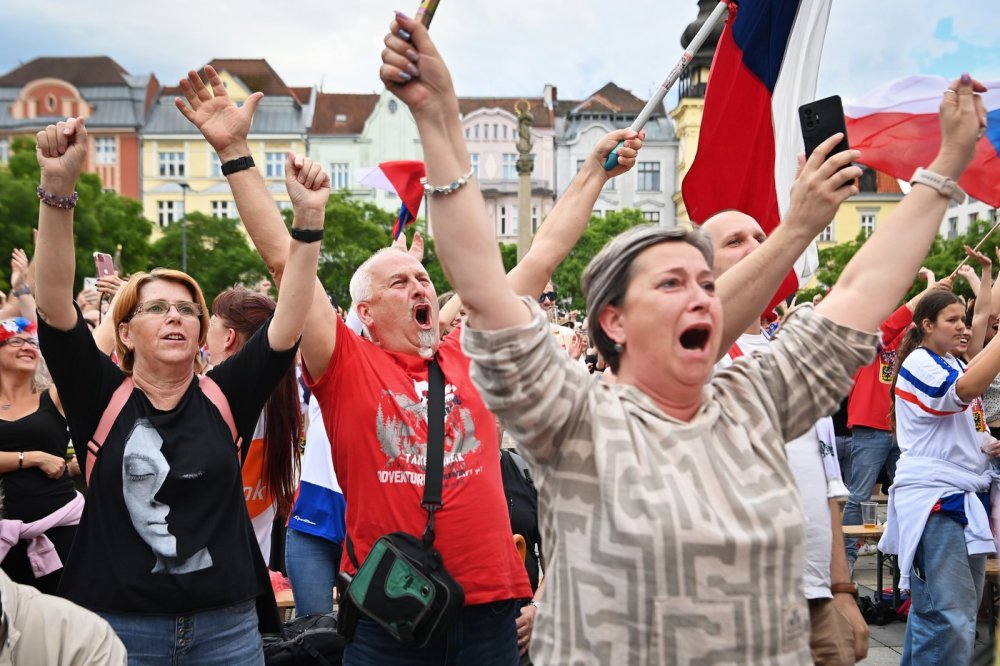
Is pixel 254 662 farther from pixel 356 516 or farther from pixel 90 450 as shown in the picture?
pixel 90 450

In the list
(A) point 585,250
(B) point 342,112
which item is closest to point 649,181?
(A) point 585,250

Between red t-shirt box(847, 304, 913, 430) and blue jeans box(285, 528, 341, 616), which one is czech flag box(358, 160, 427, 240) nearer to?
blue jeans box(285, 528, 341, 616)

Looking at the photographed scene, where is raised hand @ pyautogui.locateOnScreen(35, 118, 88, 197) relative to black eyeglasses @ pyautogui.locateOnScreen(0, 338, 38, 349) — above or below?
above

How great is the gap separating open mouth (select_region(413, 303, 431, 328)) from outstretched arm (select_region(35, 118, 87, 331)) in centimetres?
108

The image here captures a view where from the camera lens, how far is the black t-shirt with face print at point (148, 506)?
2.89 meters

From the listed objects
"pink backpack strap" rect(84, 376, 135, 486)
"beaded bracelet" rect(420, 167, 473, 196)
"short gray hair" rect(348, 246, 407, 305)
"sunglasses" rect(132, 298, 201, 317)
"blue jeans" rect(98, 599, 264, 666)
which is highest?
"beaded bracelet" rect(420, 167, 473, 196)

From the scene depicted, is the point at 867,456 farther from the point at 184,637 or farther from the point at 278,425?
the point at 184,637

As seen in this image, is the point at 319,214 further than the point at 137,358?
No

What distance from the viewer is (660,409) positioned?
2.08 meters

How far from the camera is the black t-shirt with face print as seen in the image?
289cm

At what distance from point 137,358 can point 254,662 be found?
3.37 ft

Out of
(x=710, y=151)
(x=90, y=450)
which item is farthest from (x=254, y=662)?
(x=710, y=151)

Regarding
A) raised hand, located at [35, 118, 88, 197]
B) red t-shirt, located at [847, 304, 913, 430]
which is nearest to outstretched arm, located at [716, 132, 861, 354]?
raised hand, located at [35, 118, 88, 197]

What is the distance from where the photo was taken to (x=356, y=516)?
313 cm
